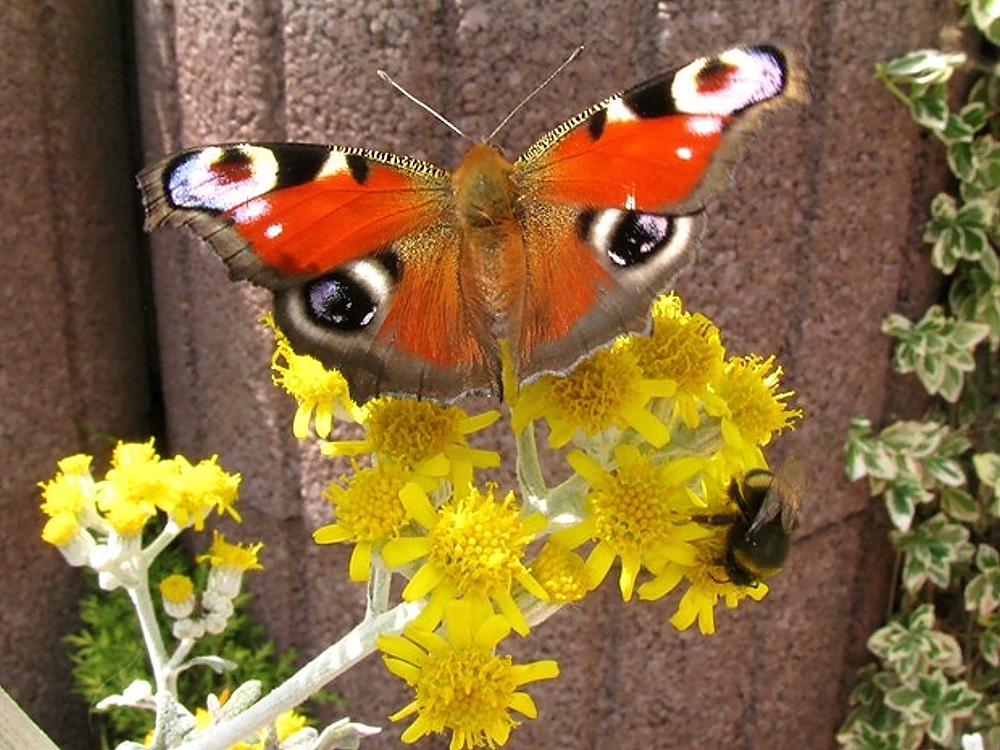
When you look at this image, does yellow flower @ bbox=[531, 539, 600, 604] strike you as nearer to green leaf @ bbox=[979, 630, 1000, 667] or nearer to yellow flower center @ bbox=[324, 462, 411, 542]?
yellow flower center @ bbox=[324, 462, 411, 542]

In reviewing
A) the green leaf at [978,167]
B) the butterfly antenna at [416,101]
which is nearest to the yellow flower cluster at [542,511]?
the butterfly antenna at [416,101]

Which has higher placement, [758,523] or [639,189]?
[639,189]

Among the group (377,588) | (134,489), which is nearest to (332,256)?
(377,588)

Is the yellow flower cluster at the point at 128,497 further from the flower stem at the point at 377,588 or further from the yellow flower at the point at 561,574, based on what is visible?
the yellow flower at the point at 561,574

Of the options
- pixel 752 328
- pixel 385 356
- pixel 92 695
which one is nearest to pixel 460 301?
pixel 385 356

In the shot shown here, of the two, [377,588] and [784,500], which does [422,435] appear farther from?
[784,500]

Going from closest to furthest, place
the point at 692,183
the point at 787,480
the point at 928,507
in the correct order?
the point at 692,183, the point at 787,480, the point at 928,507

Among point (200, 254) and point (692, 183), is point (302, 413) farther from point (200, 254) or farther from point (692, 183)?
point (200, 254)
